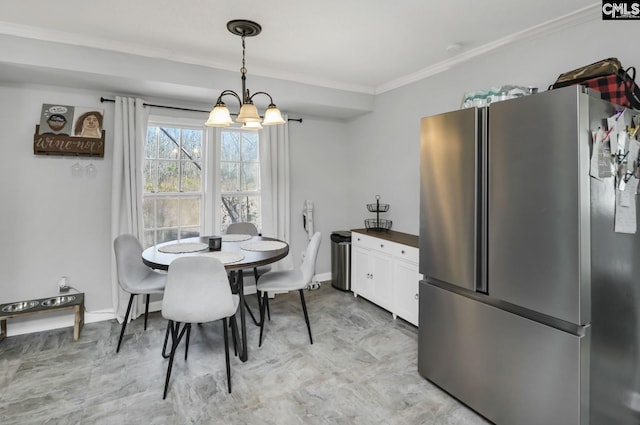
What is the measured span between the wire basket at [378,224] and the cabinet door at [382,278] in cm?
43

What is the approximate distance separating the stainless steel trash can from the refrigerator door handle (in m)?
2.31

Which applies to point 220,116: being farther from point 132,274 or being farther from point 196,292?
point 132,274

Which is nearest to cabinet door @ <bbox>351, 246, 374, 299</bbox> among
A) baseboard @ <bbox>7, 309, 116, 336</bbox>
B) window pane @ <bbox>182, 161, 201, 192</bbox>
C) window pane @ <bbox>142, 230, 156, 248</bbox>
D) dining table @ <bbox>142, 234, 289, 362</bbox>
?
dining table @ <bbox>142, 234, 289, 362</bbox>

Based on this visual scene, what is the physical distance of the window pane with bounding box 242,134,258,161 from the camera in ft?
13.7

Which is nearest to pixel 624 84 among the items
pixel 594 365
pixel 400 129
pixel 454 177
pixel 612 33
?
pixel 612 33

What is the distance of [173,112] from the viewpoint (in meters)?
3.68

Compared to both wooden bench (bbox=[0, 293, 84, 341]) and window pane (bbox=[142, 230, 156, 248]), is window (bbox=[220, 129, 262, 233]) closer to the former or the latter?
window pane (bbox=[142, 230, 156, 248])

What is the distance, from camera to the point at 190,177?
3.88m

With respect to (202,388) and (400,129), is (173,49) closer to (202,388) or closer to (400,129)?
(400,129)

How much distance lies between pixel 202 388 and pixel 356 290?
7.19ft

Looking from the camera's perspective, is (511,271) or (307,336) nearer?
(511,271)

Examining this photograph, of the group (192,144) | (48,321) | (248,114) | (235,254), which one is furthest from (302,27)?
(48,321)

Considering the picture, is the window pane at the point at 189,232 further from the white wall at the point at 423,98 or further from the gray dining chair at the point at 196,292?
the white wall at the point at 423,98

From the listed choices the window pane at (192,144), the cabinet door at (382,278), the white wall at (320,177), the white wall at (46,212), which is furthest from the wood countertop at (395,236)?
the white wall at (46,212)
